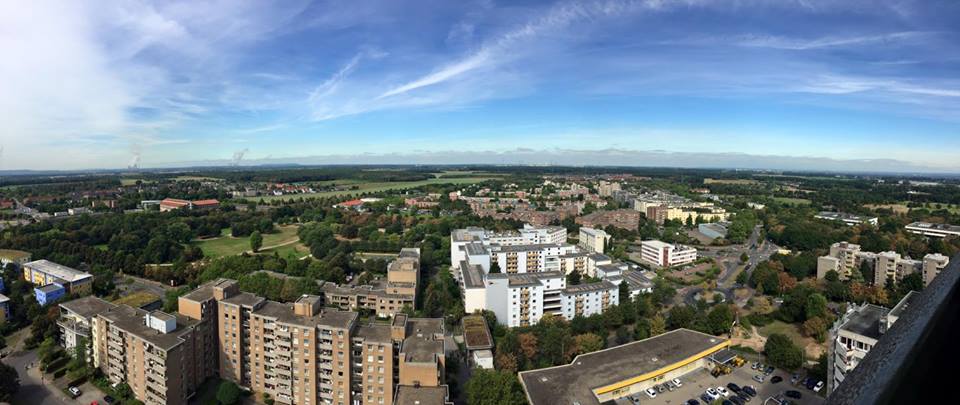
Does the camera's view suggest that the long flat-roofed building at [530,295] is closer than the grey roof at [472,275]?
Yes

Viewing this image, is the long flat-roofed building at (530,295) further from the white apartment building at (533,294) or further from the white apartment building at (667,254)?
the white apartment building at (667,254)

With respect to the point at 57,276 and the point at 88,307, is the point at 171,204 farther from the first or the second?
the point at 88,307

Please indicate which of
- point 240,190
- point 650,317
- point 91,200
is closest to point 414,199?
point 240,190

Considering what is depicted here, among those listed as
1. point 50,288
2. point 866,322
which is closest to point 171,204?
point 50,288

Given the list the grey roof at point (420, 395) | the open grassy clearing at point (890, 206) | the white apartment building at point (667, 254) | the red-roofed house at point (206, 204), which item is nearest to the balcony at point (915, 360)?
the grey roof at point (420, 395)

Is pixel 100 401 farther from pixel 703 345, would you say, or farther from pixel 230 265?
pixel 703 345

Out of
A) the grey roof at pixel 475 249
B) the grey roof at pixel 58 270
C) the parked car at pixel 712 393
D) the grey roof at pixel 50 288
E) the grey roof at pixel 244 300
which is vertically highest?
the grey roof at pixel 244 300
